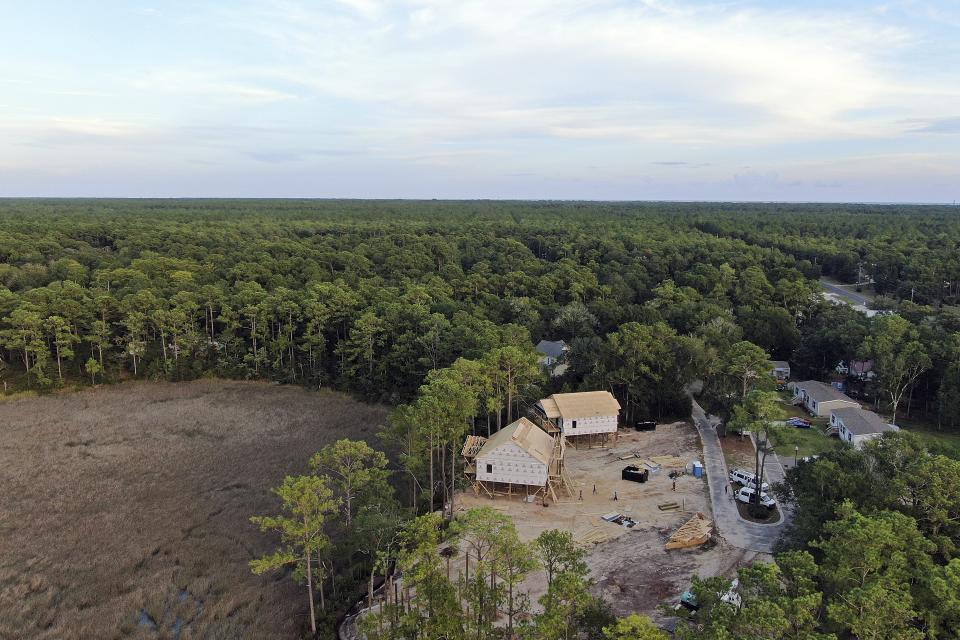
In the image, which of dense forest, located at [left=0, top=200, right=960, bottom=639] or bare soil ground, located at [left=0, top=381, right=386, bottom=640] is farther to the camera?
bare soil ground, located at [left=0, top=381, right=386, bottom=640]

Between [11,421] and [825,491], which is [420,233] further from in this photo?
[825,491]

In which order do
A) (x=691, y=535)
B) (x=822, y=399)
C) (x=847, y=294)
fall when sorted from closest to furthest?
(x=691, y=535) < (x=822, y=399) < (x=847, y=294)

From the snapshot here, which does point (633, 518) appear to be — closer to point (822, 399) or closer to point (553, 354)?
point (822, 399)

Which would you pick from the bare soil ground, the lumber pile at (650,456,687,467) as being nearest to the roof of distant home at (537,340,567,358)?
the bare soil ground

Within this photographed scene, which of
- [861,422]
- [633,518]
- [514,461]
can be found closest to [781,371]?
[861,422]

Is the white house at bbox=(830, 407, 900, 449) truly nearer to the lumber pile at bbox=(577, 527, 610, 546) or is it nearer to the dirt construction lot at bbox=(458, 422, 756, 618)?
the dirt construction lot at bbox=(458, 422, 756, 618)

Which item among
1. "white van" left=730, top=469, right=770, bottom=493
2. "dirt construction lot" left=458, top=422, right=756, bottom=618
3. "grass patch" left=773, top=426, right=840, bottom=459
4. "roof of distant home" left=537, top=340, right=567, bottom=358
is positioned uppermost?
"roof of distant home" left=537, top=340, right=567, bottom=358

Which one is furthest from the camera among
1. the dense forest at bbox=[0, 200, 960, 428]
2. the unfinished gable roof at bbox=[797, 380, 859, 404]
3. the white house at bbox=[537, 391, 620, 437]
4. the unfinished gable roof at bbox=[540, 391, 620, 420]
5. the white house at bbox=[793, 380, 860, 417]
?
the dense forest at bbox=[0, 200, 960, 428]

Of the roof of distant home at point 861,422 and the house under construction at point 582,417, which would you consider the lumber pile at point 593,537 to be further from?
the roof of distant home at point 861,422

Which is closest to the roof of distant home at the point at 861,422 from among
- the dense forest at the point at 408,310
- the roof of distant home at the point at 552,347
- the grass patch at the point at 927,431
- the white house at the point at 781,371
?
the grass patch at the point at 927,431
